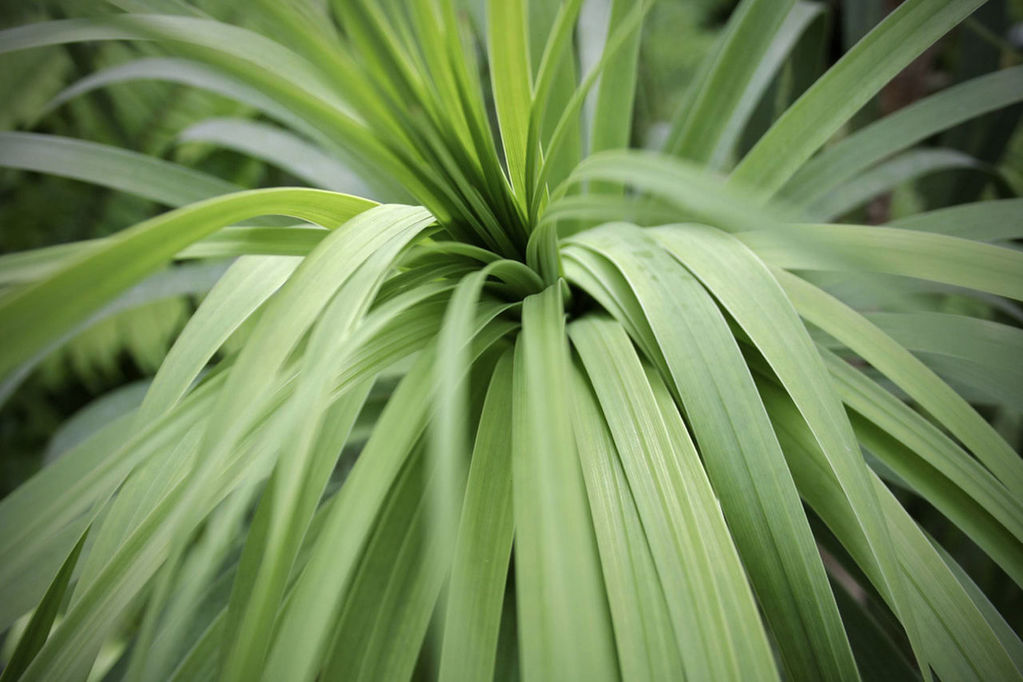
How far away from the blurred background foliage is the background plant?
14.3 inches

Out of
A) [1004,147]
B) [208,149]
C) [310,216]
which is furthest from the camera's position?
[208,149]

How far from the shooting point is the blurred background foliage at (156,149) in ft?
2.26

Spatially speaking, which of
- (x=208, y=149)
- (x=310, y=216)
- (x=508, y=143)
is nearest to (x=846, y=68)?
(x=508, y=143)

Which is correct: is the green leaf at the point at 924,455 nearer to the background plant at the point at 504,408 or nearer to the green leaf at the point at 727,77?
the background plant at the point at 504,408

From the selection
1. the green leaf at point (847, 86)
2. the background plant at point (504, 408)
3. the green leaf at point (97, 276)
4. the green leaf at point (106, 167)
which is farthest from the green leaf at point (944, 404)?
the green leaf at point (106, 167)

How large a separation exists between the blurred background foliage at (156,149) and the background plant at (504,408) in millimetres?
363

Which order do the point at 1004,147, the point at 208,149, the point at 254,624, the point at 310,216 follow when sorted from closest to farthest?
the point at 254,624, the point at 310,216, the point at 1004,147, the point at 208,149

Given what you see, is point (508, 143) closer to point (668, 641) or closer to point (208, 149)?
point (668, 641)

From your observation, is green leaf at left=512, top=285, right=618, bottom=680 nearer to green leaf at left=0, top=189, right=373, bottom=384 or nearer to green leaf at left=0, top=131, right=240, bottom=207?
green leaf at left=0, top=189, right=373, bottom=384

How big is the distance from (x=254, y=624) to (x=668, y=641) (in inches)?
6.4

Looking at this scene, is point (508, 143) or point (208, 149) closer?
A: point (508, 143)

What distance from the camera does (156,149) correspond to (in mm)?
980

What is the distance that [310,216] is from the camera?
341 millimetres

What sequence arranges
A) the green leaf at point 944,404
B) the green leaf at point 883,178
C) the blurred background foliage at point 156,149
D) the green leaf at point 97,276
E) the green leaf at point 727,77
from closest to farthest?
the green leaf at point 97,276, the green leaf at point 944,404, the green leaf at point 727,77, the green leaf at point 883,178, the blurred background foliage at point 156,149
